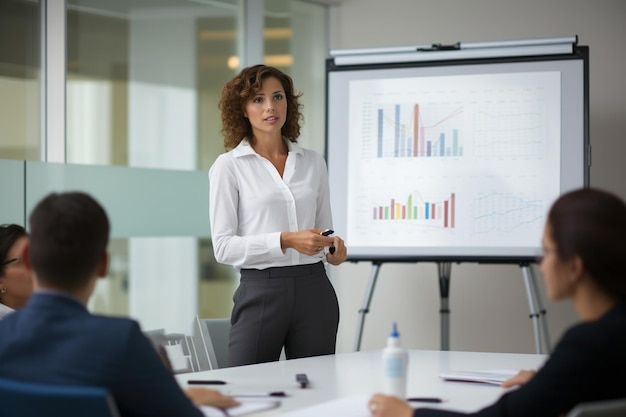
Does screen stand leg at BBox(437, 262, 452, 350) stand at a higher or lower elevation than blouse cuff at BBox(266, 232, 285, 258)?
lower

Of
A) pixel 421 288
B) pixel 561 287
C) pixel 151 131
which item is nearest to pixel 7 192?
pixel 151 131

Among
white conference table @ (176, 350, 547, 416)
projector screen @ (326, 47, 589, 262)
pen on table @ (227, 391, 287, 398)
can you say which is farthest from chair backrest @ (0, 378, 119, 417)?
projector screen @ (326, 47, 589, 262)

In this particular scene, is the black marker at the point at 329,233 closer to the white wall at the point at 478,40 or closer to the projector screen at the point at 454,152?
the projector screen at the point at 454,152

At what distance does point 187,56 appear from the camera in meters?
5.12

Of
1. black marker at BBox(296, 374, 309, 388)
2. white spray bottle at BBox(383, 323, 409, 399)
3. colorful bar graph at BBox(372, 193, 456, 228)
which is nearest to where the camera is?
white spray bottle at BBox(383, 323, 409, 399)

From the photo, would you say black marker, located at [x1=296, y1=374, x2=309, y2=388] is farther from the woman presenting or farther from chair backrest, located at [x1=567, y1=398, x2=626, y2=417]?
chair backrest, located at [x1=567, y1=398, x2=626, y2=417]

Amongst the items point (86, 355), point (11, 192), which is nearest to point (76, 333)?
point (86, 355)

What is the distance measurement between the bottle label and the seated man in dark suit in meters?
0.49

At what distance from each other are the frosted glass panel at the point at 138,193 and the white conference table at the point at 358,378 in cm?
207

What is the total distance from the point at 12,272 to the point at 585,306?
72.3 inches

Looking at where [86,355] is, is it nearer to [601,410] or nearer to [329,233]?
[601,410]

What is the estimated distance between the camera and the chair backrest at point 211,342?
332 centimetres

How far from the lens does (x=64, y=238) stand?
1.64 metres

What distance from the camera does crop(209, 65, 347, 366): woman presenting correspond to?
10.1 feet
